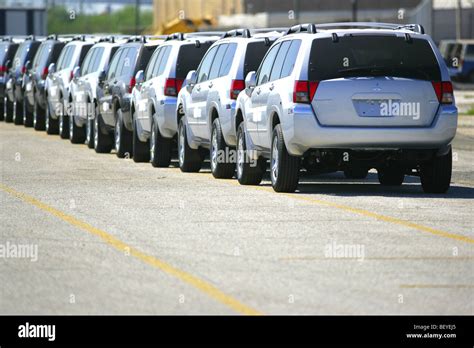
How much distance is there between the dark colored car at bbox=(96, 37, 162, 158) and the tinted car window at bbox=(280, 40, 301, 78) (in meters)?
7.55

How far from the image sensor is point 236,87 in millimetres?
20641

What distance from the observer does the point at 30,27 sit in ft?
222

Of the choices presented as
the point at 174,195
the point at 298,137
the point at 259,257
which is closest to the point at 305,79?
the point at 298,137

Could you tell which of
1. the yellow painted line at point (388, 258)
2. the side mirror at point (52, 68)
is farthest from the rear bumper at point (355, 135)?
the side mirror at point (52, 68)

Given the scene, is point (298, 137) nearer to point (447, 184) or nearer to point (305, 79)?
point (305, 79)

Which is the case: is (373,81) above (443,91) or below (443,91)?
above

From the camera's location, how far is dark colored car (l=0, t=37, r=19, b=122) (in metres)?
39.6

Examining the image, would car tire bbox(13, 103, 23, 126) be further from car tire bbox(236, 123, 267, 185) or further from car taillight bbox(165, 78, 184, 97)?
car tire bbox(236, 123, 267, 185)

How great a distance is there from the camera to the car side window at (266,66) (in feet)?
63.0

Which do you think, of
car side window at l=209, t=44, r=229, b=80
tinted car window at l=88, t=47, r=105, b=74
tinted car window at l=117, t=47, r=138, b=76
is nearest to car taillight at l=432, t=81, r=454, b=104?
car side window at l=209, t=44, r=229, b=80

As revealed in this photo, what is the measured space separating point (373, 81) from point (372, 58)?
32 centimetres

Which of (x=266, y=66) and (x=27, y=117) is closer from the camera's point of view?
(x=266, y=66)

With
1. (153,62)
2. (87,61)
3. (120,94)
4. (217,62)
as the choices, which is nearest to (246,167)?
(217,62)

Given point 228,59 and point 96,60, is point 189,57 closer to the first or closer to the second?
point 228,59
